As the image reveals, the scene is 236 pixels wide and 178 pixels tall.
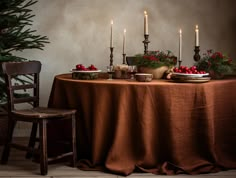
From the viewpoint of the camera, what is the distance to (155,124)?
3260mm

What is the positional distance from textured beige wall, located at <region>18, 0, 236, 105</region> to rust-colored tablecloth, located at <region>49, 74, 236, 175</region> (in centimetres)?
155

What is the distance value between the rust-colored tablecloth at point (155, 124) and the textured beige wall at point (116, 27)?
155 centimetres

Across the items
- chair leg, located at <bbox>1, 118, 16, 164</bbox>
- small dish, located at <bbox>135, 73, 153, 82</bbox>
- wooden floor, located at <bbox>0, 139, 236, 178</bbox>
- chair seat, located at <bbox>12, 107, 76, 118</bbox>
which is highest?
small dish, located at <bbox>135, 73, 153, 82</bbox>

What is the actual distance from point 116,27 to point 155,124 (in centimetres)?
192

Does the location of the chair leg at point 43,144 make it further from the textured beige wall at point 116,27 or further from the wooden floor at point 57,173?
the textured beige wall at point 116,27

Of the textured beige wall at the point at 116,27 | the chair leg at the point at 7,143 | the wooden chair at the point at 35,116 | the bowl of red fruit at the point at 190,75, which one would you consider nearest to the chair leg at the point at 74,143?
the wooden chair at the point at 35,116

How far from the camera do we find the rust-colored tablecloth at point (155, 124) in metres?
3.22

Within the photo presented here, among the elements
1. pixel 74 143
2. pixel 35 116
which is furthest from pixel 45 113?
pixel 74 143

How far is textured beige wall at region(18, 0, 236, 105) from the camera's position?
4.85 meters

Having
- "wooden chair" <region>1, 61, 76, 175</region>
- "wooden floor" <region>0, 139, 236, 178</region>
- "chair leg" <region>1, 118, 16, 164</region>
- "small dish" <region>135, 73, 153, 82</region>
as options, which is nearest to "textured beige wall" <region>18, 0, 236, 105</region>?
"wooden chair" <region>1, 61, 76, 175</region>

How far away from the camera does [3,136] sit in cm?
422

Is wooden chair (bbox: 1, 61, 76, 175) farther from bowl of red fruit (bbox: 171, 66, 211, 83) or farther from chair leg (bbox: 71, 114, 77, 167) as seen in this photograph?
bowl of red fruit (bbox: 171, 66, 211, 83)

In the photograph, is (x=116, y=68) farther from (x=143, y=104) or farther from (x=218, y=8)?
(x=218, y=8)

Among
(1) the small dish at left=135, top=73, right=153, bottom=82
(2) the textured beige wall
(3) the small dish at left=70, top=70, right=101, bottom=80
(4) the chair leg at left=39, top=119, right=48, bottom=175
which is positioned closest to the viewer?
(4) the chair leg at left=39, top=119, right=48, bottom=175
